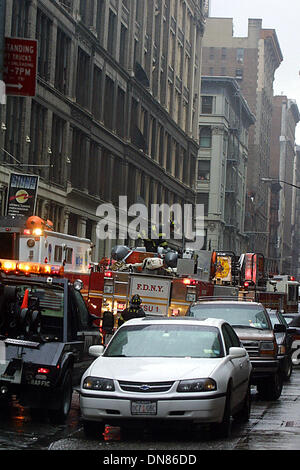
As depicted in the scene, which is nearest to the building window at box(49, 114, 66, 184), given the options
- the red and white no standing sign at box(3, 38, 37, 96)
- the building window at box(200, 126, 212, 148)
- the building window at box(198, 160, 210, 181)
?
the red and white no standing sign at box(3, 38, 37, 96)

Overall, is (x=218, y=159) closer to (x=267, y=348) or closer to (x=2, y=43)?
(x=2, y=43)

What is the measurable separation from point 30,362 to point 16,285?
1.63m

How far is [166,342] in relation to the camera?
12.8 meters

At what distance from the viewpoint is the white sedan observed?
36.9 ft

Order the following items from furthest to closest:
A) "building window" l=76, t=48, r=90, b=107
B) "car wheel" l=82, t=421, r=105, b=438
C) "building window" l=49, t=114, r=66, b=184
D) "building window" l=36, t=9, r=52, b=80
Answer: "building window" l=76, t=48, r=90, b=107
"building window" l=49, t=114, r=66, b=184
"building window" l=36, t=9, r=52, b=80
"car wheel" l=82, t=421, r=105, b=438

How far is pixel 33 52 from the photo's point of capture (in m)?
35.2

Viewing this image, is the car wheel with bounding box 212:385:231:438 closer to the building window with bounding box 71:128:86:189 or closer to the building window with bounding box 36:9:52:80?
the building window with bounding box 36:9:52:80

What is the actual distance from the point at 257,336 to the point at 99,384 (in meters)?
7.06

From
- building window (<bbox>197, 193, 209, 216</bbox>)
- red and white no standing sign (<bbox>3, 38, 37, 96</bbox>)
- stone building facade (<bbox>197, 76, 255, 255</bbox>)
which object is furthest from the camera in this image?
building window (<bbox>197, 193, 209, 216</bbox>)

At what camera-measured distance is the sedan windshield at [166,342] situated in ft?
41.2

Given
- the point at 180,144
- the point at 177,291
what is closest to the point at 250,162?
the point at 180,144

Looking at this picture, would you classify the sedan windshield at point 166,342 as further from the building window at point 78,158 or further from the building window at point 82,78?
the building window at point 82,78

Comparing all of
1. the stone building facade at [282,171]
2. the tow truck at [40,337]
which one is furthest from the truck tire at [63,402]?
the stone building facade at [282,171]
